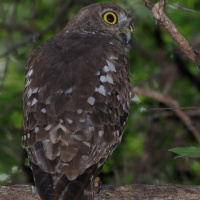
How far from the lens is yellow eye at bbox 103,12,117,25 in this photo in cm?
695

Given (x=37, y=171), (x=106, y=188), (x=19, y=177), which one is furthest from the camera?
(x=19, y=177)

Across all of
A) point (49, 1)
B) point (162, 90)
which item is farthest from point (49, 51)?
point (49, 1)

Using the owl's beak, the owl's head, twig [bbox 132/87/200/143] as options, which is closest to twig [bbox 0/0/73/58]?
the owl's head

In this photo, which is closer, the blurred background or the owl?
the owl

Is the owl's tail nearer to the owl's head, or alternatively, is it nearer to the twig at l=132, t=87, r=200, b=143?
the owl's head

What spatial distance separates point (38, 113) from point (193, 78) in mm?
3836

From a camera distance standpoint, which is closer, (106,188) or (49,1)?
(106,188)

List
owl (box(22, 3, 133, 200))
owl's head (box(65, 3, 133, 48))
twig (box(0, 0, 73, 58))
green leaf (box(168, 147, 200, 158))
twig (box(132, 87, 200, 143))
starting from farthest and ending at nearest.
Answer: twig (box(0, 0, 73, 58))
twig (box(132, 87, 200, 143))
owl's head (box(65, 3, 133, 48))
owl (box(22, 3, 133, 200))
green leaf (box(168, 147, 200, 158))

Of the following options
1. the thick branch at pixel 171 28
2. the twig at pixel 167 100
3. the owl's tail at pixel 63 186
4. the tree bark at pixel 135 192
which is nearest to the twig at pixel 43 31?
the twig at pixel 167 100

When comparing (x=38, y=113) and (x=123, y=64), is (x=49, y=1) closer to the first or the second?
(x=123, y=64)

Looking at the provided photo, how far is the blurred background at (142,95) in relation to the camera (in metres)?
7.23

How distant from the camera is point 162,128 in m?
8.23

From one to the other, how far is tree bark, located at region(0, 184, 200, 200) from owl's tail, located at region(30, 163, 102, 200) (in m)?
0.31

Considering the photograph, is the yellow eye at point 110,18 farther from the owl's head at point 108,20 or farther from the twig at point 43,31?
the twig at point 43,31
